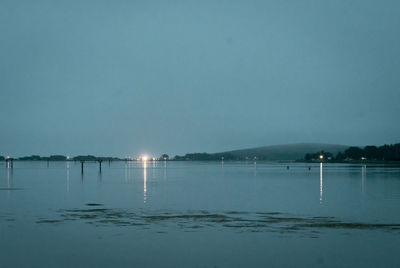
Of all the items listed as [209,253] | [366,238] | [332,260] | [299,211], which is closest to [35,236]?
[209,253]

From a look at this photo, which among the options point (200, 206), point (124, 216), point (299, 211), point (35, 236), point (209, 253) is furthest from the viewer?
point (200, 206)

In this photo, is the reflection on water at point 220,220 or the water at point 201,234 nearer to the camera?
the water at point 201,234

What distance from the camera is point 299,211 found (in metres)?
35.8

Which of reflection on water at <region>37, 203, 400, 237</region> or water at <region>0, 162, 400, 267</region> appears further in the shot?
reflection on water at <region>37, 203, 400, 237</region>

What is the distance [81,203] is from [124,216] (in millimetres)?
11249

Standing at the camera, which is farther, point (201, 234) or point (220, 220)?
point (220, 220)

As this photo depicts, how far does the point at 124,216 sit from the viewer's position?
109 ft

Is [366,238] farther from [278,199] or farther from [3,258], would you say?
[278,199]

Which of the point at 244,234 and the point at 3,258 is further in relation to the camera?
the point at 244,234

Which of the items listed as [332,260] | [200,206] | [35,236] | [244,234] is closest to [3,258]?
[35,236]

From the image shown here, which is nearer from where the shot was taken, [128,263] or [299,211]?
[128,263]

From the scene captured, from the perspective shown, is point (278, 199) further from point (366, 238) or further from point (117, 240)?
point (117, 240)

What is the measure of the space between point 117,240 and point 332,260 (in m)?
10.3

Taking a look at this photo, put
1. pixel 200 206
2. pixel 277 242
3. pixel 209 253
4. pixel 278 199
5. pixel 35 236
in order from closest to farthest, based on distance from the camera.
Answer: pixel 209 253 < pixel 277 242 < pixel 35 236 < pixel 200 206 < pixel 278 199
